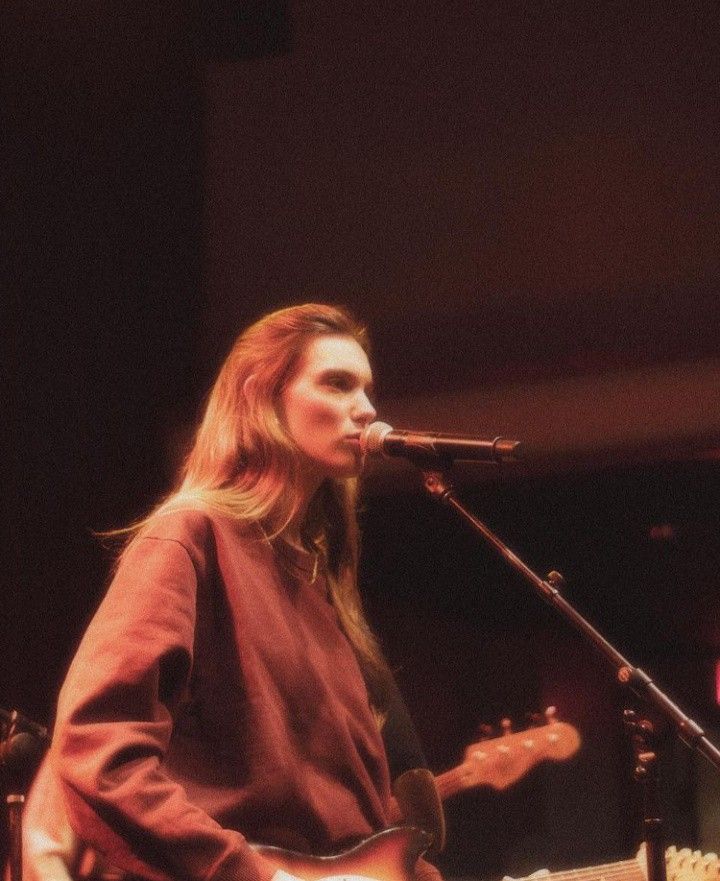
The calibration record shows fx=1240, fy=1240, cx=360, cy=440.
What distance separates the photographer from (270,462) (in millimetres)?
2092

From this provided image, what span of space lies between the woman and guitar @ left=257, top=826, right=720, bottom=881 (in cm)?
4

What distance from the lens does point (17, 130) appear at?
151 inches

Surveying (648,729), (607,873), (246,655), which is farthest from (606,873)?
(246,655)

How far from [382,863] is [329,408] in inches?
28.6

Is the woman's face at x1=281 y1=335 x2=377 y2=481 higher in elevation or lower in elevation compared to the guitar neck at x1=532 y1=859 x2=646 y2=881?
higher

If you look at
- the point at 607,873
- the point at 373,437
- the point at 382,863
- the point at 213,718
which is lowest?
the point at 607,873

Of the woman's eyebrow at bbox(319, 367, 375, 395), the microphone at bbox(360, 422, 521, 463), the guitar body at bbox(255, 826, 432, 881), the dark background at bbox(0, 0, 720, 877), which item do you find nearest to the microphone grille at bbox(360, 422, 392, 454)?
the microphone at bbox(360, 422, 521, 463)

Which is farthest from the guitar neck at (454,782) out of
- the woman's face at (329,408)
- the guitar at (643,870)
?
the woman's face at (329,408)

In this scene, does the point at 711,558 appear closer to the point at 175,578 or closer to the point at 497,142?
the point at 497,142

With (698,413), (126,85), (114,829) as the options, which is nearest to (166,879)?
(114,829)

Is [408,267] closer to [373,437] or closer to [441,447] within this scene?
[373,437]

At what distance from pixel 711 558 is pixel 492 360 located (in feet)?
3.17

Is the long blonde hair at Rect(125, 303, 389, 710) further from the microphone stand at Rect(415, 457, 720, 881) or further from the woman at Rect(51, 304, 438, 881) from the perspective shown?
the microphone stand at Rect(415, 457, 720, 881)

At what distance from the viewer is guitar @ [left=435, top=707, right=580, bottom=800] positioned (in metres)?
2.54
